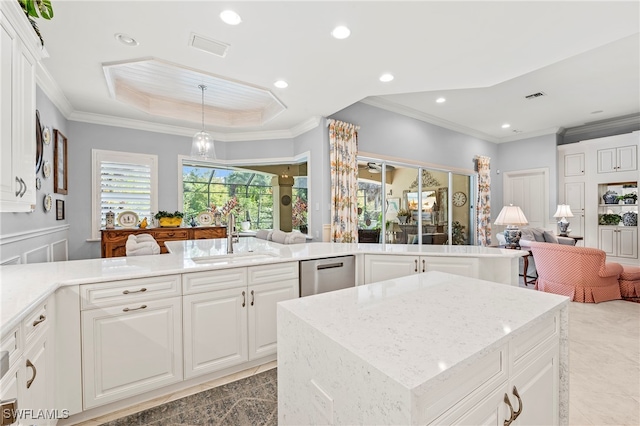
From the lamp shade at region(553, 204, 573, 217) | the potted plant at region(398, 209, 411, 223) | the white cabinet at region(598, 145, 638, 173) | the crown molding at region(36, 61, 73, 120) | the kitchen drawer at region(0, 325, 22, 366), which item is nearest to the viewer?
the kitchen drawer at region(0, 325, 22, 366)

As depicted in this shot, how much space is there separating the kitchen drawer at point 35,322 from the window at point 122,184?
3.48 meters

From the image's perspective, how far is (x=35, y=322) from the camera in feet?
4.52

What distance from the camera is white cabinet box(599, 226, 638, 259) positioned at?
5.88m

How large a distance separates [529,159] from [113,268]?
28.3 ft

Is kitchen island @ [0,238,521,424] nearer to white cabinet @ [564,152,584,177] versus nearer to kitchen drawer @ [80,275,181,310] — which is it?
kitchen drawer @ [80,275,181,310]

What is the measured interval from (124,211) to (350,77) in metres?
3.97

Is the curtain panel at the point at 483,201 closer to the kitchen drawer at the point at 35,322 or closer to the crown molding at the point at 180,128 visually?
the crown molding at the point at 180,128

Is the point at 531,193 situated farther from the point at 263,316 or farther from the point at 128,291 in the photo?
the point at 128,291

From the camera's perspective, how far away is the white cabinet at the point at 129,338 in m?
1.78

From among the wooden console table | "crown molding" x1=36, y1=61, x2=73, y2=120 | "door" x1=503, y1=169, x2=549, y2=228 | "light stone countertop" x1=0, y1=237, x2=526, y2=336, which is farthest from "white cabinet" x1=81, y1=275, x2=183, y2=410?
"door" x1=503, y1=169, x2=549, y2=228

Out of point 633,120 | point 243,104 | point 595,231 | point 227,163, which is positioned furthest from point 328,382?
point 633,120

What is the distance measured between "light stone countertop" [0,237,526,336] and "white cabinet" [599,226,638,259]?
18.3 ft

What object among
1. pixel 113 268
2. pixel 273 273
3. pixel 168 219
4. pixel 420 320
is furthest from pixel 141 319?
pixel 168 219

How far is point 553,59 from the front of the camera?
2961 mm
